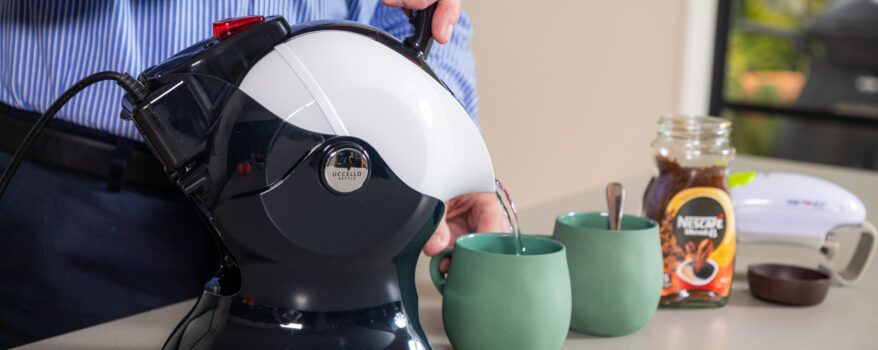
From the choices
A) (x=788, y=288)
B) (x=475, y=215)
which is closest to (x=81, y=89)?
(x=475, y=215)

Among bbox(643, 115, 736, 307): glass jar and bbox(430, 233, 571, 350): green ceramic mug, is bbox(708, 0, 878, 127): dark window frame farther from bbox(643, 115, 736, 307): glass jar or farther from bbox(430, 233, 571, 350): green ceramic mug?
bbox(430, 233, 571, 350): green ceramic mug

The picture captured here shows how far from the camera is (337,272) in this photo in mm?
567

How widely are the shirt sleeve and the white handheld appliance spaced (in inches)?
12.7

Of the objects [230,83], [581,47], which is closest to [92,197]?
[230,83]

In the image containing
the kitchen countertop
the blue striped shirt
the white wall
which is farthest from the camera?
the white wall

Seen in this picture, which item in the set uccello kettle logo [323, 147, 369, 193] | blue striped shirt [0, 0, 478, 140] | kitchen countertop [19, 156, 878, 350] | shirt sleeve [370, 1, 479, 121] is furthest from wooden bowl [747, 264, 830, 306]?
blue striped shirt [0, 0, 478, 140]

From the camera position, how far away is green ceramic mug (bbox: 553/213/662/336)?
690mm

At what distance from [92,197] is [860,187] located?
1095 millimetres

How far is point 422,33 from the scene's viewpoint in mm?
604

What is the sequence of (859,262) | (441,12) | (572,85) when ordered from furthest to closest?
(572,85) < (859,262) < (441,12)

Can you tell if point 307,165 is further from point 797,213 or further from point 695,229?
point 797,213

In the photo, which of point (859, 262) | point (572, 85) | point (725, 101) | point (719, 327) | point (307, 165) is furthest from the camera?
point (725, 101)

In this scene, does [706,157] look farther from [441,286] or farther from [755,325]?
[441,286]

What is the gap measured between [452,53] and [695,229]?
0.35 m
